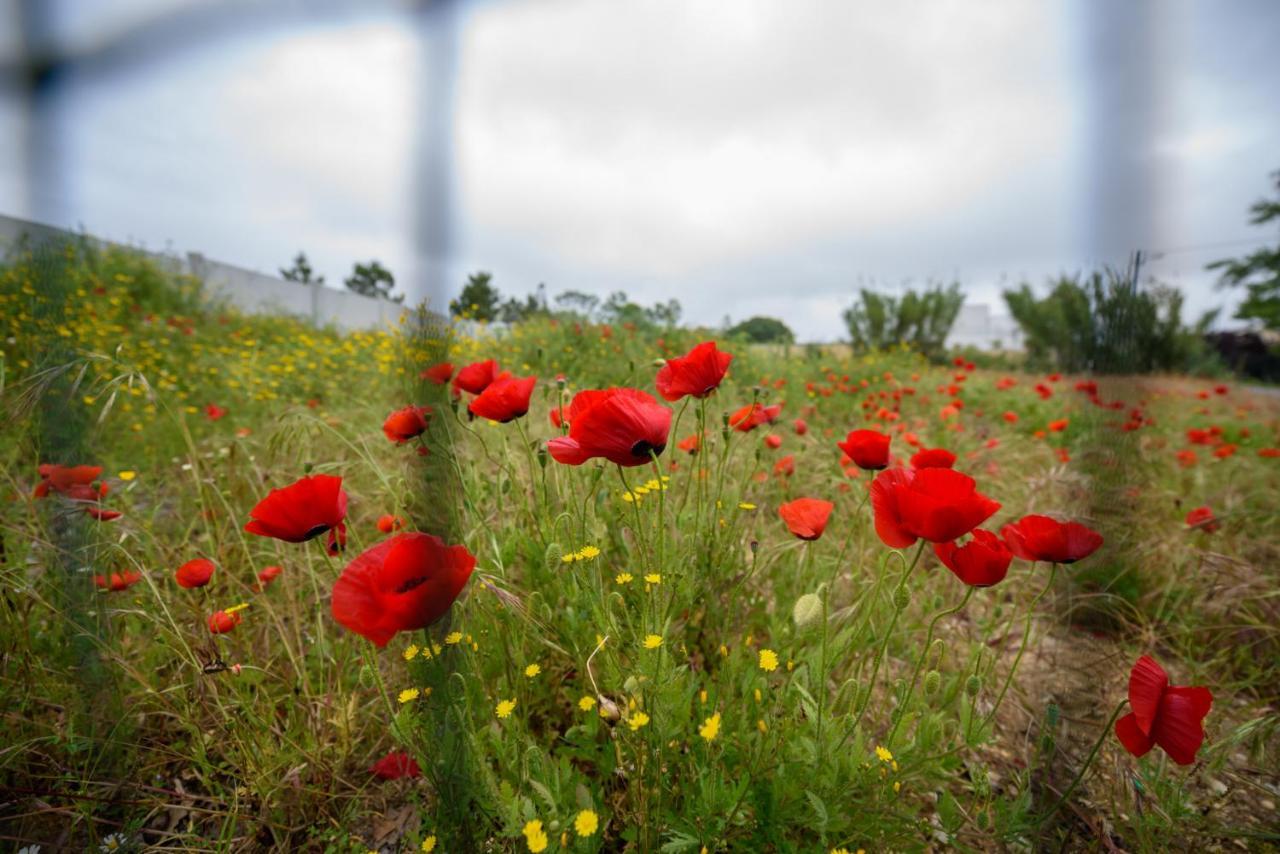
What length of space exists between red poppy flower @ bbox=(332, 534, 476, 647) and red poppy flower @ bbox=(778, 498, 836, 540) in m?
0.57

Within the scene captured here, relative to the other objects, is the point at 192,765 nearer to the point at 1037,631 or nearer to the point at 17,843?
the point at 17,843

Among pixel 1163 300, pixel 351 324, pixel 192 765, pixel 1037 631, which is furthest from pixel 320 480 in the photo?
pixel 351 324

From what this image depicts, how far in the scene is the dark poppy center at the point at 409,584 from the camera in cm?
55

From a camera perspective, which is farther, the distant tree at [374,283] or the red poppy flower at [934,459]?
the red poppy flower at [934,459]

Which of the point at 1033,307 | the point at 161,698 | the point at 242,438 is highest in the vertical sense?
the point at 1033,307

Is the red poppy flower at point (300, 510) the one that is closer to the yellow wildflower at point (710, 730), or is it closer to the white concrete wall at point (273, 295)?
the yellow wildflower at point (710, 730)

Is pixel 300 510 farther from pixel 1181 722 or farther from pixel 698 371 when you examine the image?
pixel 1181 722

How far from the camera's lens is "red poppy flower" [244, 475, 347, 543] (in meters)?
0.71

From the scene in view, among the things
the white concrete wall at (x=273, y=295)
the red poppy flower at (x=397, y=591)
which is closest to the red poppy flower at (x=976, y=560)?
the red poppy flower at (x=397, y=591)

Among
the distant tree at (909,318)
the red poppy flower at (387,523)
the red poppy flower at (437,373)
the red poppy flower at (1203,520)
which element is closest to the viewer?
the red poppy flower at (437,373)

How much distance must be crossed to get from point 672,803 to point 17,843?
1.08 metres

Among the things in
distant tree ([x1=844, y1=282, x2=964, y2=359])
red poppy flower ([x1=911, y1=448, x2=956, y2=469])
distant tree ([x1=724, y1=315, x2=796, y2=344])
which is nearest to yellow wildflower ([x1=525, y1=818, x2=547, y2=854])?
red poppy flower ([x1=911, y1=448, x2=956, y2=469])

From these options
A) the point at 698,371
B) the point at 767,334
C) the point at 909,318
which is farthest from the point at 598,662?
the point at 909,318

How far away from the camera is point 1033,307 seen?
36.8ft
